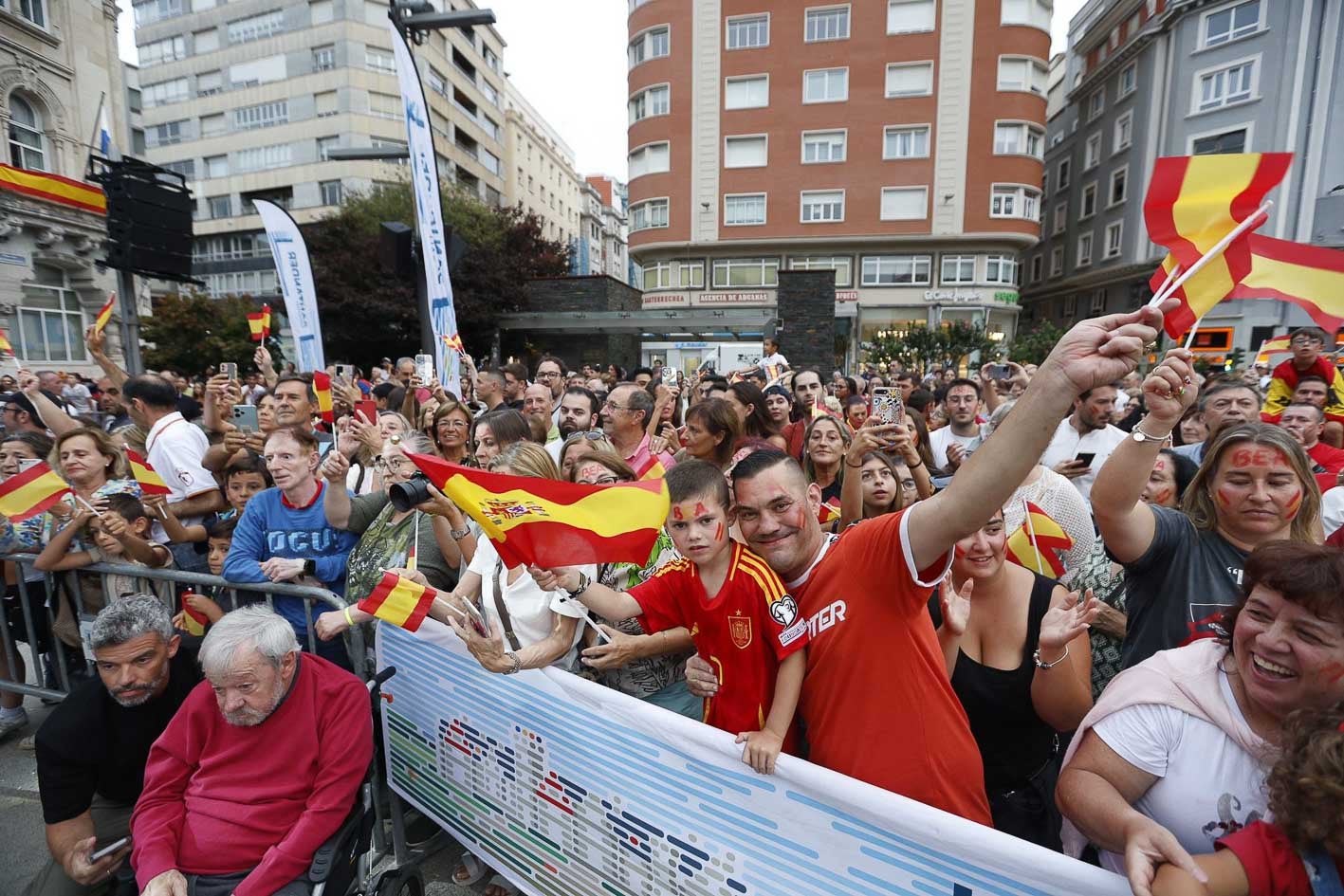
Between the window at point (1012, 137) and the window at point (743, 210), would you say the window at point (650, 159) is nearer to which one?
the window at point (743, 210)

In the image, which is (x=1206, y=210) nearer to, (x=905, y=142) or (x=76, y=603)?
(x=76, y=603)

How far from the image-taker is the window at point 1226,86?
969 inches

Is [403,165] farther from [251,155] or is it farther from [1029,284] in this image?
[1029,284]

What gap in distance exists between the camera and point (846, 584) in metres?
1.76

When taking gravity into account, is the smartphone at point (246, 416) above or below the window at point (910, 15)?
below

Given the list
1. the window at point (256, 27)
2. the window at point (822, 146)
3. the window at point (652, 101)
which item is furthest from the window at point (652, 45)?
the window at point (256, 27)

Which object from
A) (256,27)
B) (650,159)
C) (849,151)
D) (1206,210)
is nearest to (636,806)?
(1206,210)

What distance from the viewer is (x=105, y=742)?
2.53 m

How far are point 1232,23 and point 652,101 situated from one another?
24.3 meters

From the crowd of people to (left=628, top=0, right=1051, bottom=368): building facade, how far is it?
96.0 feet

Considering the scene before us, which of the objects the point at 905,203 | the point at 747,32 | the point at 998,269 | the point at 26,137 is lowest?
the point at 998,269

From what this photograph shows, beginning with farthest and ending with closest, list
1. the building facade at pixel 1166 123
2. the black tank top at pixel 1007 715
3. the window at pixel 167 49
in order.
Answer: the window at pixel 167 49, the building facade at pixel 1166 123, the black tank top at pixel 1007 715

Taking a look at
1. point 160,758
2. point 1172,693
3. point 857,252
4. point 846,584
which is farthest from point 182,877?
point 857,252

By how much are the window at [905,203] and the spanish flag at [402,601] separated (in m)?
32.5
